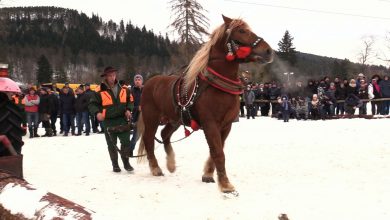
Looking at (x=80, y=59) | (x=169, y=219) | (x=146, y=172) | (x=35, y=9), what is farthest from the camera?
(x=35, y=9)

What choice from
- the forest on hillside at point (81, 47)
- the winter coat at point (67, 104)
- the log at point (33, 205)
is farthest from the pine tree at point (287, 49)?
the log at point (33, 205)

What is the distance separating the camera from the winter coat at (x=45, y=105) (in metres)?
14.7

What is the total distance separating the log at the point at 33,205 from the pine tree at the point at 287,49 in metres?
72.7

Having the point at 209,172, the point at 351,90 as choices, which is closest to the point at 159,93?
the point at 209,172

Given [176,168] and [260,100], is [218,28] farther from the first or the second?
[260,100]

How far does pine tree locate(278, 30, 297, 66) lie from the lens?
73.9 meters

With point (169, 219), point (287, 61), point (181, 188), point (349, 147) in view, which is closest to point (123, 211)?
point (169, 219)

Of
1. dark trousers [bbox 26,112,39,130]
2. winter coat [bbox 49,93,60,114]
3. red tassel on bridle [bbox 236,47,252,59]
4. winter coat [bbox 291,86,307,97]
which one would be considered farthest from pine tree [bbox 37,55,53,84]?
red tassel on bridle [bbox 236,47,252,59]

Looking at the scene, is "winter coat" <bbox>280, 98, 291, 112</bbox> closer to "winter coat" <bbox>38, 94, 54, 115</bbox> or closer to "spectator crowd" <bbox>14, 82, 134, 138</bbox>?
"spectator crowd" <bbox>14, 82, 134, 138</bbox>

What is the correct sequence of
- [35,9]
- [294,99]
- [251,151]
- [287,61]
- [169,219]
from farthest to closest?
[35,9]
[287,61]
[294,99]
[251,151]
[169,219]

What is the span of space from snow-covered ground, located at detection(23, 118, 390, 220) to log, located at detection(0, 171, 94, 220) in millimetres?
243

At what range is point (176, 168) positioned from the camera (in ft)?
24.3

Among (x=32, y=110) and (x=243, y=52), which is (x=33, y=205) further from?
(x=32, y=110)

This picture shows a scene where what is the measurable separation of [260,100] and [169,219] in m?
17.4
